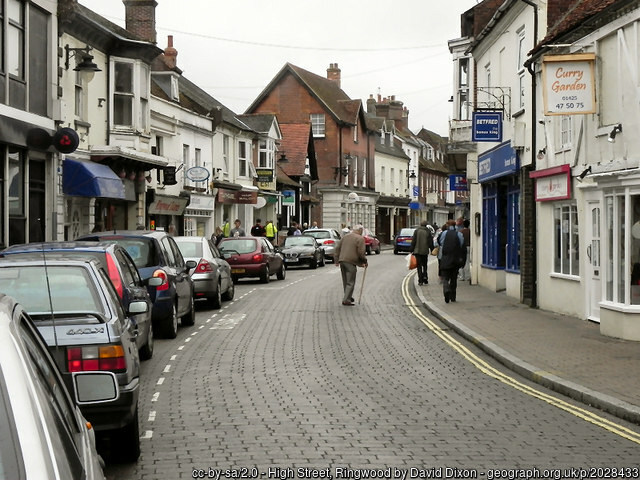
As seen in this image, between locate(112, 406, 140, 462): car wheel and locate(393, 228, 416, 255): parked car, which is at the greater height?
locate(393, 228, 416, 255): parked car

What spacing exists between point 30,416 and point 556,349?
1178cm

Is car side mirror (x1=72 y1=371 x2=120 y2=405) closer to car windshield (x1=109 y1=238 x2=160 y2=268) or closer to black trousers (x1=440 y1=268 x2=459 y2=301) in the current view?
car windshield (x1=109 y1=238 x2=160 y2=268)

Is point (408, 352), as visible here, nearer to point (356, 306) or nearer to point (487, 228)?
point (356, 306)

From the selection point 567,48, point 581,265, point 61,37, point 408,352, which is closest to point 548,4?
point 567,48

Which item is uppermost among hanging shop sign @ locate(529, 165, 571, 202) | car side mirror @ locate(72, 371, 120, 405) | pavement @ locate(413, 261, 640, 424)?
hanging shop sign @ locate(529, 165, 571, 202)

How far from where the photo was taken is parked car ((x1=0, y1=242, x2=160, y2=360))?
8805mm

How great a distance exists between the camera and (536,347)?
13523 mm

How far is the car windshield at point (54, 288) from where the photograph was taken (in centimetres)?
754

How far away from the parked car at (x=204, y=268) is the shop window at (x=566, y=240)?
7389 mm

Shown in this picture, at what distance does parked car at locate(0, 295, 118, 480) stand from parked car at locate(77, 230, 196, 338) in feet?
34.3

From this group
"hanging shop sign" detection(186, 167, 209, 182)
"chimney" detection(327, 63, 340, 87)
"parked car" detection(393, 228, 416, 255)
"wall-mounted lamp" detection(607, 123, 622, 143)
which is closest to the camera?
"wall-mounted lamp" detection(607, 123, 622, 143)

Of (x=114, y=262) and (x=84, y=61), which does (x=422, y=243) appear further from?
(x=114, y=262)

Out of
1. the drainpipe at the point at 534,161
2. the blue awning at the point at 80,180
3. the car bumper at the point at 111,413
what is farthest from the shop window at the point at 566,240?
the car bumper at the point at 111,413

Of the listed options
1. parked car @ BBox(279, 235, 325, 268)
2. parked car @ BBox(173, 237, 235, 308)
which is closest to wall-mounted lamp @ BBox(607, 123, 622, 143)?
parked car @ BBox(173, 237, 235, 308)
